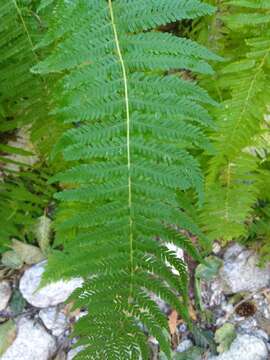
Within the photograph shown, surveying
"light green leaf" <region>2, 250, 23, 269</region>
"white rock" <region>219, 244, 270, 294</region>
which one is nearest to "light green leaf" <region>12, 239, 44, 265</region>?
"light green leaf" <region>2, 250, 23, 269</region>

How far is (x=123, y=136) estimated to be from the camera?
1275 millimetres

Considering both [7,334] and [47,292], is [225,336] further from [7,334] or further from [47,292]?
[7,334]

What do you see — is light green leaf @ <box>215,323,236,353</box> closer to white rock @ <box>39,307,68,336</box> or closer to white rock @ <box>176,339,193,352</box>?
white rock @ <box>176,339,193,352</box>

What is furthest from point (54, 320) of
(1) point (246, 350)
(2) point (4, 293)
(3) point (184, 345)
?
(1) point (246, 350)

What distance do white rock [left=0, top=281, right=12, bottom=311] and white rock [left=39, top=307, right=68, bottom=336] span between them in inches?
7.1

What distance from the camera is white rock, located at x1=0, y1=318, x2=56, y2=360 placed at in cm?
207

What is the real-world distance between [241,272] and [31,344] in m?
1.09

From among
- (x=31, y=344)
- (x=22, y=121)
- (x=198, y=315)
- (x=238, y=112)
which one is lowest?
(x=198, y=315)

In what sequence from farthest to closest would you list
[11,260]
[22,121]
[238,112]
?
[11,260]
[22,121]
[238,112]

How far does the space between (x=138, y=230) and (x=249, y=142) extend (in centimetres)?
74

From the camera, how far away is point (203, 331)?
2.11m

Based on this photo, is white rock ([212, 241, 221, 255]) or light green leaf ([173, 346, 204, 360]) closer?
light green leaf ([173, 346, 204, 360])

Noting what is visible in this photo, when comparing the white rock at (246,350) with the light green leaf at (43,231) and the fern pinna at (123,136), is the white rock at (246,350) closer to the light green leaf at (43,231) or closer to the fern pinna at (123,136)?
the fern pinna at (123,136)

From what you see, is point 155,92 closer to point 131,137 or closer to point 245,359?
point 131,137
